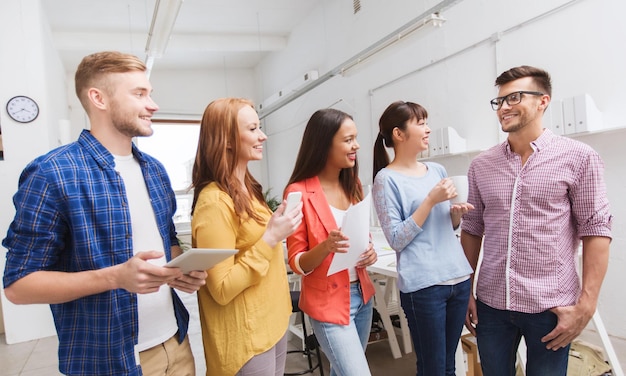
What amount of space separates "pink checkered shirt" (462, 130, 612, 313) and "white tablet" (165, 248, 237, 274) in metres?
0.94

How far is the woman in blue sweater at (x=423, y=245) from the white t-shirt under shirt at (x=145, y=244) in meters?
0.78

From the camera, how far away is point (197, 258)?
818 millimetres

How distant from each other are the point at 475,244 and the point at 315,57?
5.05 metres

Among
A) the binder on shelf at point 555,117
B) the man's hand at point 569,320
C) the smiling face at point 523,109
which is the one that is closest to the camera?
the man's hand at point 569,320

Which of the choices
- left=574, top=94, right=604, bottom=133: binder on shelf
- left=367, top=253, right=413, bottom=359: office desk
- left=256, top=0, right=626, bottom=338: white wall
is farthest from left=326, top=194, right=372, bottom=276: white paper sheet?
left=256, top=0, right=626, bottom=338: white wall

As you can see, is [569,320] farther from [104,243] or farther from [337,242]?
[104,243]

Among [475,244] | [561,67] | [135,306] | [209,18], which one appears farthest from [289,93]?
[135,306]

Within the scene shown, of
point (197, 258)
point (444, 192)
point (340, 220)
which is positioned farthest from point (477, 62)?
point (197, 258)

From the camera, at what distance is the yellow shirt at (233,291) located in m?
1.04

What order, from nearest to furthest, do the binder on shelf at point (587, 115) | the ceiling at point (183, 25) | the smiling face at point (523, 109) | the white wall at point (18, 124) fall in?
the smiling face at point (523, 109) < the binder on shelf at point (587, 115) < the white wall at point (18, 124) < the ceiling at point (183, 25)

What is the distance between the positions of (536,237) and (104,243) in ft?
4.08

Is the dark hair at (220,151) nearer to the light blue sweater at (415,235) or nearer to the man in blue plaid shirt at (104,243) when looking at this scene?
the man in blue plaid shirt at (104,243)

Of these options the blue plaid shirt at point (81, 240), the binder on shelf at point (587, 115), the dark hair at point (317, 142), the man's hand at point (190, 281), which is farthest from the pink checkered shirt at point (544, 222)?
the binder on shelf at point (587, 115)

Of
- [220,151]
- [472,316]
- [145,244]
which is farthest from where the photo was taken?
[472,316]
